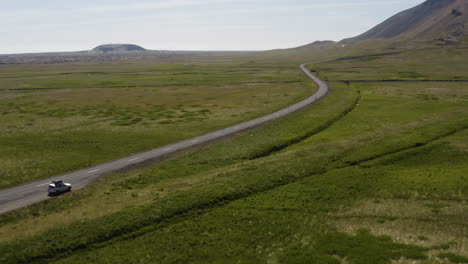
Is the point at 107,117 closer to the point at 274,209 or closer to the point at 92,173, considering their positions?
the point at 92,173

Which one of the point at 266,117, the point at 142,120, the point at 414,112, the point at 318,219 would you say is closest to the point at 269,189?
the point at 318,219

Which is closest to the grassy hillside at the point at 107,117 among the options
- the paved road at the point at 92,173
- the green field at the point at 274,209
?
the paved road at the point at 92,173

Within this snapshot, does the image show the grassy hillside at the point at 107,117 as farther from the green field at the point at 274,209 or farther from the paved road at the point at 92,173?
the green field at the point at 274,209

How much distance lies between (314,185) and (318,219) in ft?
31.0

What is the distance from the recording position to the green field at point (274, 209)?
29.4 meters

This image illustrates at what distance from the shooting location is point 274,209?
37.5 m

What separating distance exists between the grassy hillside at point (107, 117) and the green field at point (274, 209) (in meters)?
14.5

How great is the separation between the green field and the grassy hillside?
14494 mm

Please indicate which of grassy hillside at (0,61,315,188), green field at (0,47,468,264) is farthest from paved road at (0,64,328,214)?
green field at (0,47,468,264)

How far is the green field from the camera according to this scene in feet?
96.4

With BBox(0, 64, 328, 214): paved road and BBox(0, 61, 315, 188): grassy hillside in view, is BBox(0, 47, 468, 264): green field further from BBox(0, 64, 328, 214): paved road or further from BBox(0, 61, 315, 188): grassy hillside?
BBox(0, 61, 315, 188): grassy hillside

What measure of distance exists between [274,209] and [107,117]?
235 ft

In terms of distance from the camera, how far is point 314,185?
43750 millimetres

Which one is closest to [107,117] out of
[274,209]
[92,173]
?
[92,173]
